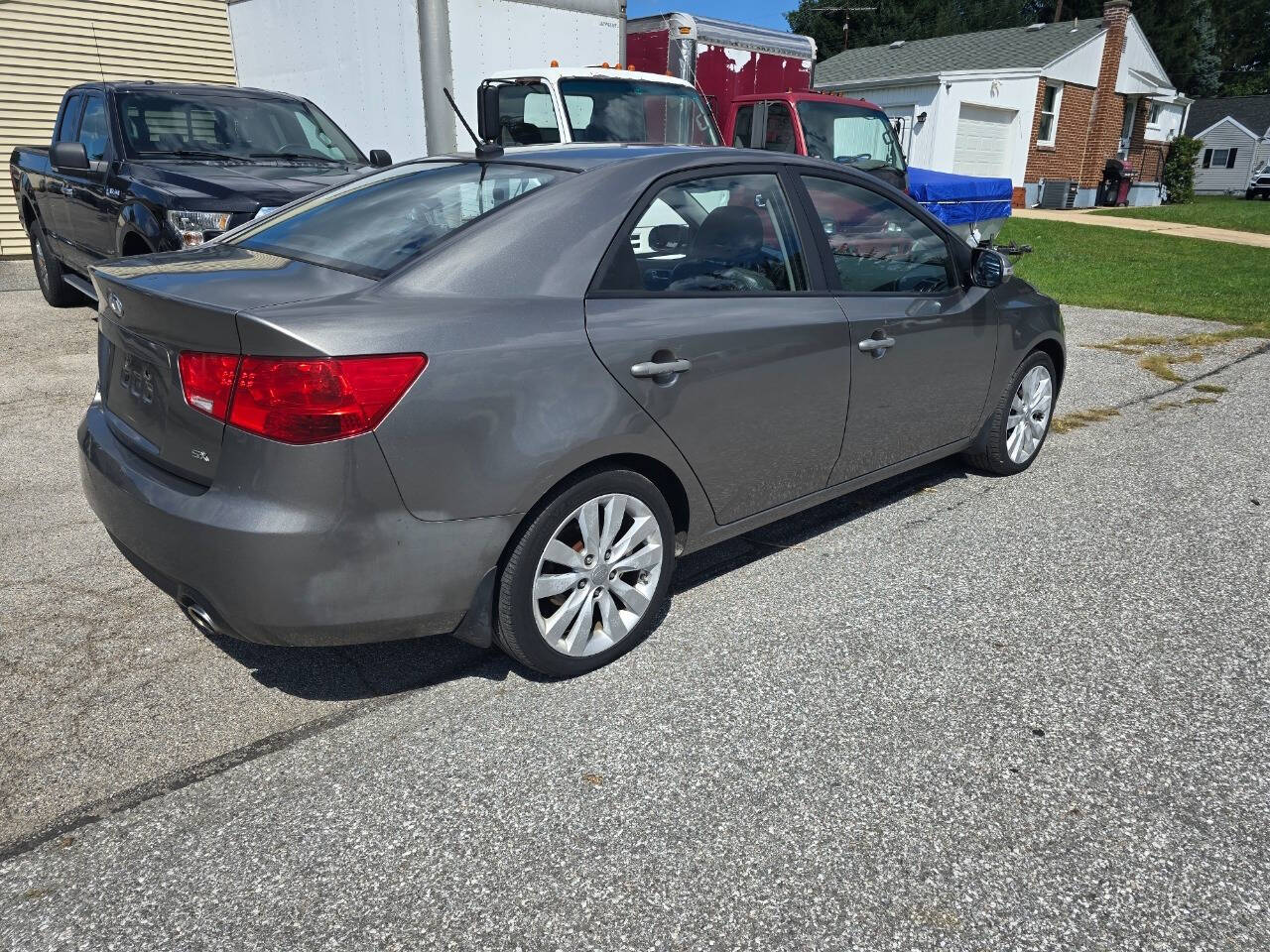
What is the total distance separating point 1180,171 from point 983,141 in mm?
12077

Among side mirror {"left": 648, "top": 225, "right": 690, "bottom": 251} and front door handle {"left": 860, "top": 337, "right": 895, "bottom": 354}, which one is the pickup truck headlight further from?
front door handle {"left": 860, "top": 337, "right": 895, "bottom": 354}

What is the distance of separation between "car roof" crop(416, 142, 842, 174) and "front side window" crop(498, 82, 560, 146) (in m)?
5.23

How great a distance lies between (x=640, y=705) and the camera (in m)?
2.98

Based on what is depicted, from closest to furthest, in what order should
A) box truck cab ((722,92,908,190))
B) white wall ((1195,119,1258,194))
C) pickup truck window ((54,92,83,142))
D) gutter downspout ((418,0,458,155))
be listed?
pickup truck window ((54,92,83,142)), gutter downspout ((418,0,458,155)), box truck cab ((722,92,908,190)), white wall ((1195,119,1258,194))

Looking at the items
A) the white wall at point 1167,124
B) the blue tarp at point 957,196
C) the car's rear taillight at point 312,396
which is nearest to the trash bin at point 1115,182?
the white wall at point 1167,124

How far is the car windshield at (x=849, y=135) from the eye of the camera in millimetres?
10508

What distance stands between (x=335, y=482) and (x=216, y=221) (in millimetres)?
4432

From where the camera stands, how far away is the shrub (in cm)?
3438

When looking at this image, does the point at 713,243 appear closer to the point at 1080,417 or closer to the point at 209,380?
the point at 209,380

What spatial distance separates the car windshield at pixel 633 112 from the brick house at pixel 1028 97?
16.8 metres

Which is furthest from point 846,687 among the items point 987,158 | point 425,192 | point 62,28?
point 987,158

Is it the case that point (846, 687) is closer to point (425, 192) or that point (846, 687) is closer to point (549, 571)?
point (549, 571)

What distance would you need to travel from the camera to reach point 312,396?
2408mm

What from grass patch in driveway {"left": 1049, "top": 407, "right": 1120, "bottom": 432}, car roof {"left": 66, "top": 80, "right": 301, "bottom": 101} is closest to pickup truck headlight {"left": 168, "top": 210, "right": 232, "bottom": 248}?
car roof {"left": 66, "top": 80, "right": 301, "bottom": 101}
